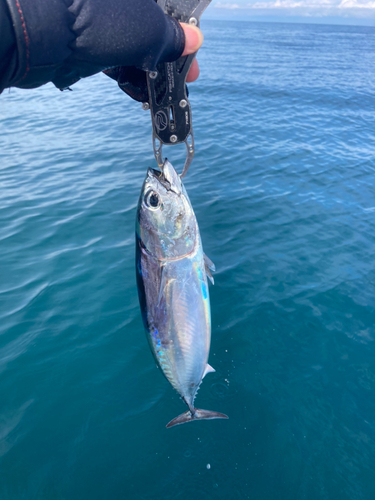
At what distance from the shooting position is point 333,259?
6.89m

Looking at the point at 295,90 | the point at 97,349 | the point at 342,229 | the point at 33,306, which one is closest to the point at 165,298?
the point at 97,349

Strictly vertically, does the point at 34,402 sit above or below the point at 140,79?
below

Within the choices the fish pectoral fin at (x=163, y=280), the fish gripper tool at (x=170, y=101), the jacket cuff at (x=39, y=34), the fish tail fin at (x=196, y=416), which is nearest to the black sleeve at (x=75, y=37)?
the jacket cuff at (x=39, y=34)

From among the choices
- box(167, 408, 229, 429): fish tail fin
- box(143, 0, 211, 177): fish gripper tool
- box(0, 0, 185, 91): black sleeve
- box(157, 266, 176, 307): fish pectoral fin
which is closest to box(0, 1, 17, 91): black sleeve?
box(0, 0, 185, 91): black sleeve

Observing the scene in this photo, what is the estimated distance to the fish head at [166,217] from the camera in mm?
2633

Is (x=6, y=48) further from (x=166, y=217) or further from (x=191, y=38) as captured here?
(x=166, y=217)

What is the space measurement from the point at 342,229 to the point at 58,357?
6394 mm

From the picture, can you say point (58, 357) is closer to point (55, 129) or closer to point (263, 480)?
point (263, 480)

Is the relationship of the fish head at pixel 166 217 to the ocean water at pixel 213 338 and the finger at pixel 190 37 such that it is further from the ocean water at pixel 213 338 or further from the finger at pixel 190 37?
the ocean water at pixel 213 338

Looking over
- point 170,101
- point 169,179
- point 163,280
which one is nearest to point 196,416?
point 163,280

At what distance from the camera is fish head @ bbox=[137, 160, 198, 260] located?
263 cm

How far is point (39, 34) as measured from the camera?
5.10ft

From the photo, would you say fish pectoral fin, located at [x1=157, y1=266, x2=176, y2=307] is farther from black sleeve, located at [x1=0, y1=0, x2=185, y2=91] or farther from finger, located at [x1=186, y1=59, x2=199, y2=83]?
finger, located at [x1=186, y1=59, x2=199, y2=83]

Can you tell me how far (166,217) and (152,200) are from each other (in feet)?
0.57
